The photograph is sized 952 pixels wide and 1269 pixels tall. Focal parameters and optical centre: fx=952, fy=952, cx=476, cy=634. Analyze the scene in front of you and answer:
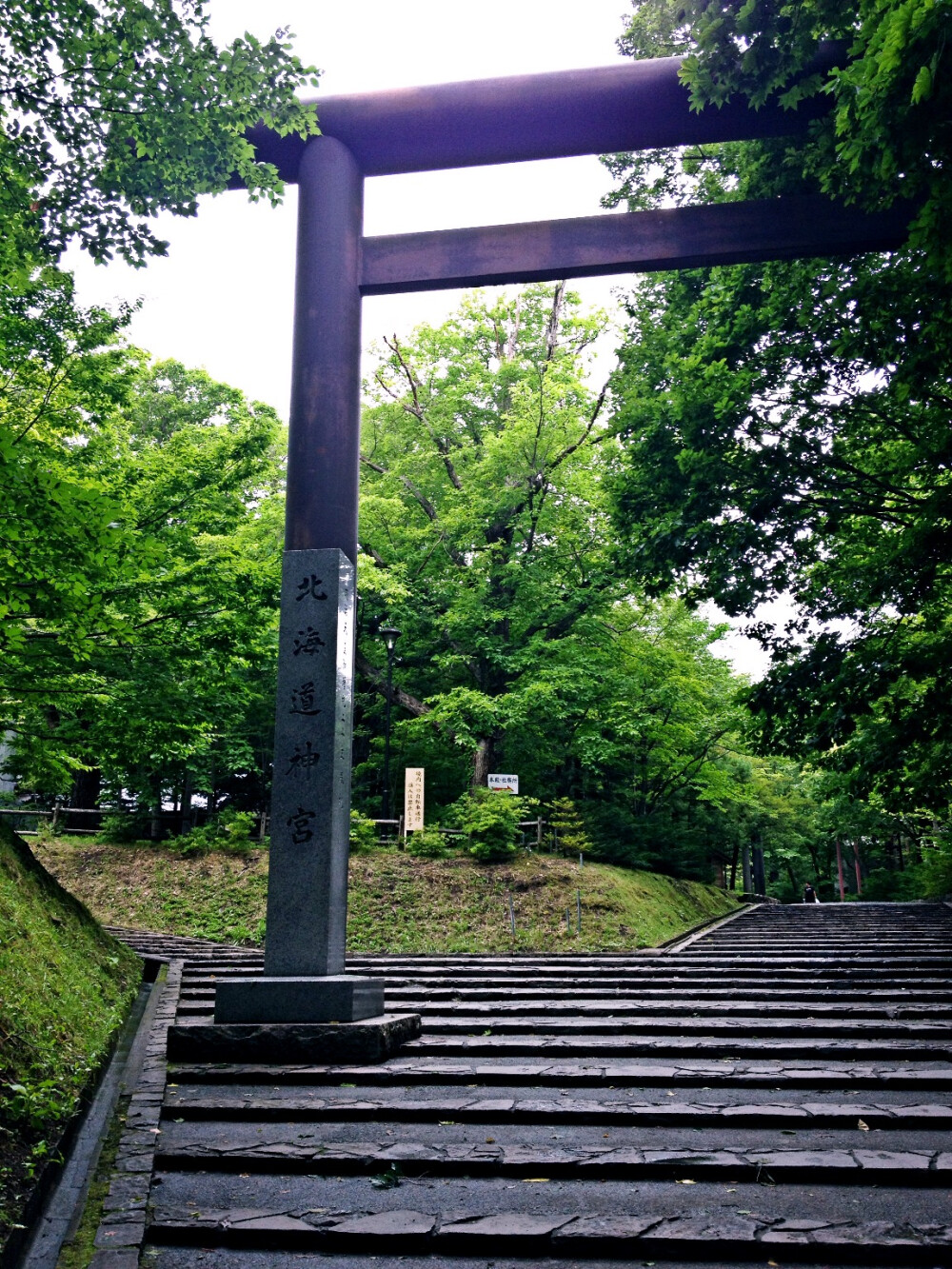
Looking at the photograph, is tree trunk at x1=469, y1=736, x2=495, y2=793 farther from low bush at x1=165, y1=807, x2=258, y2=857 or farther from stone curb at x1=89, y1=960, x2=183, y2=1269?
stone curb at x1=89, y1=960, x2=183, y2=1269

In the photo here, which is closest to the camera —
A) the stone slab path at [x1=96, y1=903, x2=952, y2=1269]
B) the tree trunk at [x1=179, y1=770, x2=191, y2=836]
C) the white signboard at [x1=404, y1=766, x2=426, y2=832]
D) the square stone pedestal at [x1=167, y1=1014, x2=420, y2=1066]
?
the stone slab path at [x1=96, y1=903, x2=952, y2=1269]

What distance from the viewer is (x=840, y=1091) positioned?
5.92 m

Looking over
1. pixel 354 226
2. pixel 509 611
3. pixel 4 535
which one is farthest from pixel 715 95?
pixel 509 611

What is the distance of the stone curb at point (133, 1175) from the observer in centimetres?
349

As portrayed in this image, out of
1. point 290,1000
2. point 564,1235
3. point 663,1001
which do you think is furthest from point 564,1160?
point 663,1001

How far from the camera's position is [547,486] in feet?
74.3

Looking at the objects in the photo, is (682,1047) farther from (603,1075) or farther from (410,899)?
(410,899)

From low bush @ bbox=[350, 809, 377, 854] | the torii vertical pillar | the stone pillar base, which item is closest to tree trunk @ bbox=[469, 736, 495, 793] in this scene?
low bush @ bbox=[350, 809, 377, 854]

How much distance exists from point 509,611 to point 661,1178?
57.9 feet

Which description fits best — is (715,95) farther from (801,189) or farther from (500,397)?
(500,397)

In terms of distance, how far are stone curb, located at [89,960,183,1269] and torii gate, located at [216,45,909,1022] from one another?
171 cm

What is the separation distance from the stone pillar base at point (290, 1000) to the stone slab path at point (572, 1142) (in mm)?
391

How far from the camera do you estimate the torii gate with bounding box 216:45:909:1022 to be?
7.79 metres

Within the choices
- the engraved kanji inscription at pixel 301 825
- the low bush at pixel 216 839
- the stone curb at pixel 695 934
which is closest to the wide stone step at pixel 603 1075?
the engraved kanji inscription at pixel 301 825
